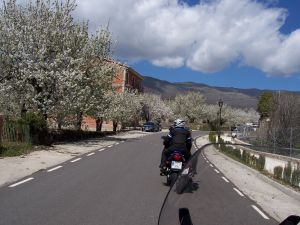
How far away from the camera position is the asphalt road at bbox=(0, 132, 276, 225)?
3361 mm

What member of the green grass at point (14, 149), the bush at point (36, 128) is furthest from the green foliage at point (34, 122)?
the green grass at point (14, 149)

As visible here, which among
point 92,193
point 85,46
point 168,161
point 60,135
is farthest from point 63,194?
point 85,46

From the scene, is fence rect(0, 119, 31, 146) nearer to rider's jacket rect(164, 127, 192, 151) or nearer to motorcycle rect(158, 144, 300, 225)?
rider's jacket rect(164, 127, 192, 151)

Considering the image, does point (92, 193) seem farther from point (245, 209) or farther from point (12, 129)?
point (12, 129)

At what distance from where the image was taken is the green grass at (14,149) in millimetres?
20508

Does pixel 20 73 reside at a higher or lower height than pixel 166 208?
higher

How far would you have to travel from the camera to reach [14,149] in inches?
859

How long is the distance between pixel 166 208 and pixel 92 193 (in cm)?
837

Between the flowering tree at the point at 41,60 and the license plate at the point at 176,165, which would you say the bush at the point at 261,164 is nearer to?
the license plate at the point at 176,165

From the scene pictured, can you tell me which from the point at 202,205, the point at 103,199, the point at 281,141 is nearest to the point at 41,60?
the point at 281,141

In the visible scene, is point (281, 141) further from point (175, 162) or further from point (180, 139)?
point (175, 162)

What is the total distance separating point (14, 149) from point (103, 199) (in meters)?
12.0

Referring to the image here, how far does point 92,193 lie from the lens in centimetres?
1146

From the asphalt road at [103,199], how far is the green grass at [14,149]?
4.90m
